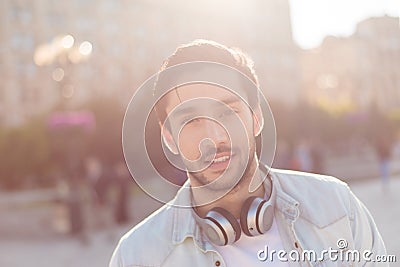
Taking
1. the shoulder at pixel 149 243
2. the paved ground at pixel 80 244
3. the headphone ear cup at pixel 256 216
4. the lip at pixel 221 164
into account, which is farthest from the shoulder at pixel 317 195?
the paved ground at pixel 80 244

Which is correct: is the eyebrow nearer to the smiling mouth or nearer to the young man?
the young man

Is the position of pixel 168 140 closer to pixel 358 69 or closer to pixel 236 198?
pixel 236 198

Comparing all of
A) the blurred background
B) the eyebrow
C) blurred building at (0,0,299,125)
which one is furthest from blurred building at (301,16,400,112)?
the eyebrow

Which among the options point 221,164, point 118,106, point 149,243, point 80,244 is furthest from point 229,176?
point 118,106

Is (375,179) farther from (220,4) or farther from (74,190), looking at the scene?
(220,4)

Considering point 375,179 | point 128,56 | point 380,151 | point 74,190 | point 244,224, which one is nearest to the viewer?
point 244,224

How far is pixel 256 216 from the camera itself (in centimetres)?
158

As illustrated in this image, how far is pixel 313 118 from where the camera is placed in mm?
32719

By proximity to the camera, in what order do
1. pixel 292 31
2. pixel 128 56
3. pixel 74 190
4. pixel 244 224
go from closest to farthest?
pixel 244 224
pixel 74 190
pixel 128 56
pixel 292 31

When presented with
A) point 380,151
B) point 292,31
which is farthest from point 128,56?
point 380,151

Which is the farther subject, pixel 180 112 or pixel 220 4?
pixel 220 4

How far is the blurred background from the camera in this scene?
38.5 ft

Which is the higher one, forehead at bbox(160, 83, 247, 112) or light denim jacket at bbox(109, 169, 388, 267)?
forehead at bbox(160, 83, 247, 112)

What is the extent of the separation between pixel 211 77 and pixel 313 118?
3164cm
